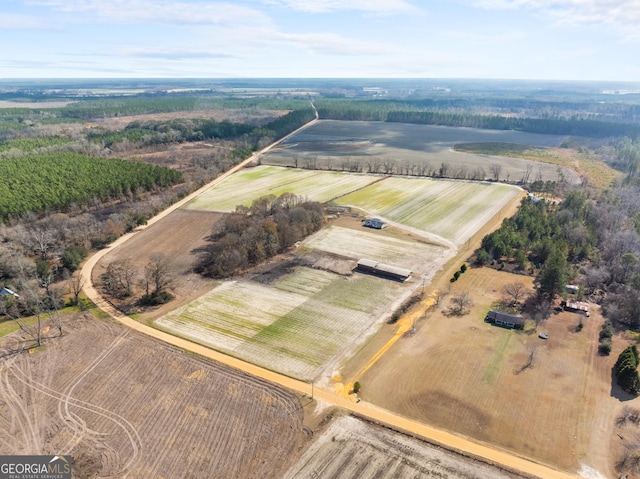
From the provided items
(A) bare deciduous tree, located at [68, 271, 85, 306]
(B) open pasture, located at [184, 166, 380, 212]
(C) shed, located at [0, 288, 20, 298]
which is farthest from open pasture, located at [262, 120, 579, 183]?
(C) shed, located at [0, 288, 20, 298]

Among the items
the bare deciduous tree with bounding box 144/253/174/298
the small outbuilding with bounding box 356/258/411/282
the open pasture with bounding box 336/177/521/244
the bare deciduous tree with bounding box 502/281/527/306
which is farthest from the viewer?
the open pasture with bounding box 336/177/521/244

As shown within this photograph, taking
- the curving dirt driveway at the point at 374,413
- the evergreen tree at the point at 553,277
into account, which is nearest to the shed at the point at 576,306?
the evergreen tree at the point at 553,277

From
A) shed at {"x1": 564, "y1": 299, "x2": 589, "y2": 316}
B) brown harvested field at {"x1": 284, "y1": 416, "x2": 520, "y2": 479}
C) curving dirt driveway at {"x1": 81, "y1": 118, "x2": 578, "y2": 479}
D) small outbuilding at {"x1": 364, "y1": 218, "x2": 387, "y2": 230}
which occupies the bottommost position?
brown harvested field at {"x1": 284, "y1": 416, "x2": 520, "y2": 479}

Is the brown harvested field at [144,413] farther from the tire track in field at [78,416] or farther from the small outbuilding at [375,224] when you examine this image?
the small outbuilding at [375,224]

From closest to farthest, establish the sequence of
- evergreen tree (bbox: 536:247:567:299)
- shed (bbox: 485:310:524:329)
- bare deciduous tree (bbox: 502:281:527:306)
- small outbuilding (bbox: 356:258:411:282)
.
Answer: shed (bbox: 485:310:524:329), evergreen tree (bbox: 536:247:567:299), bare deciduous tree (bbox: 502:281:527:306), small outbuilding (bbox: 356:258:411:282)

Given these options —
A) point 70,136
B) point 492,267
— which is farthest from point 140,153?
point 492,267

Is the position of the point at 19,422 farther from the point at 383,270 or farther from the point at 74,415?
the point at 383,270

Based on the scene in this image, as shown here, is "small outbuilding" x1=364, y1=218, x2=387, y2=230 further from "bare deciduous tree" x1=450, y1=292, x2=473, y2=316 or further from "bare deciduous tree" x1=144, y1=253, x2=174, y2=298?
"bare deciduous tree" x1=144, y1=253, x2=174, y2=298
